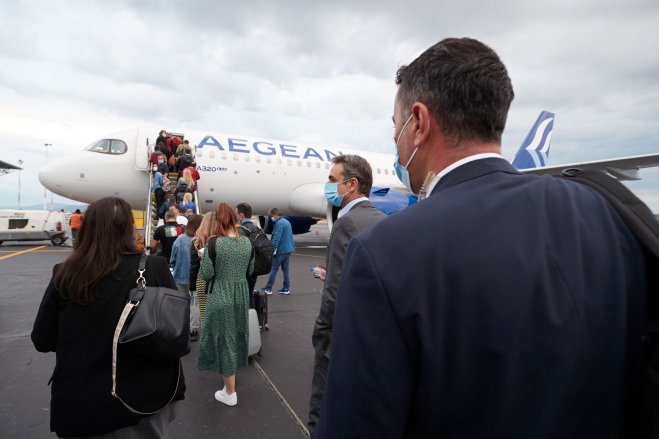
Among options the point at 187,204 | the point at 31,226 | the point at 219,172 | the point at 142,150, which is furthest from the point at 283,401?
the point at 31,226

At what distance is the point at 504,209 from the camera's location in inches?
31.7

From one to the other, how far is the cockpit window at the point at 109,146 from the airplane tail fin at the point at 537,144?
50.5ft

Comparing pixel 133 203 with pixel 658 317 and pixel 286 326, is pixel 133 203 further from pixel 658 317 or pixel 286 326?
pixel 658 317

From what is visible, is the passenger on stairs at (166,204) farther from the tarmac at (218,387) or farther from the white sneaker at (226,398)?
the white sneaker at (226,398)

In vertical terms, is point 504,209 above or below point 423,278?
above

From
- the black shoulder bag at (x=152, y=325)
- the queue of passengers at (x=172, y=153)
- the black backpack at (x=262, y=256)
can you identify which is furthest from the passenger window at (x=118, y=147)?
the black shoulder bag at (x=152, y=325)

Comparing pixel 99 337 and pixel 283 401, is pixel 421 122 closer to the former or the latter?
pixel 99 337

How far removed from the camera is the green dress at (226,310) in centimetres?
332

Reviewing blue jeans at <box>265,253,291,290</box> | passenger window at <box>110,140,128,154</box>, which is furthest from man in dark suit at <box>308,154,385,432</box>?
passenger window at <box>110,140,128,154</box>

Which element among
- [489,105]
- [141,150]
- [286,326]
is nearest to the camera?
[489,105]

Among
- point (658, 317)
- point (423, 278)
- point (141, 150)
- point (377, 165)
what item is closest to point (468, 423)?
point (423, 278)

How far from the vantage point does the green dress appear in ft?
10.9

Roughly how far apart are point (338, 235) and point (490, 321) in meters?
1.50

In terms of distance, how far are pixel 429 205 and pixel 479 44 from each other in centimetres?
55
